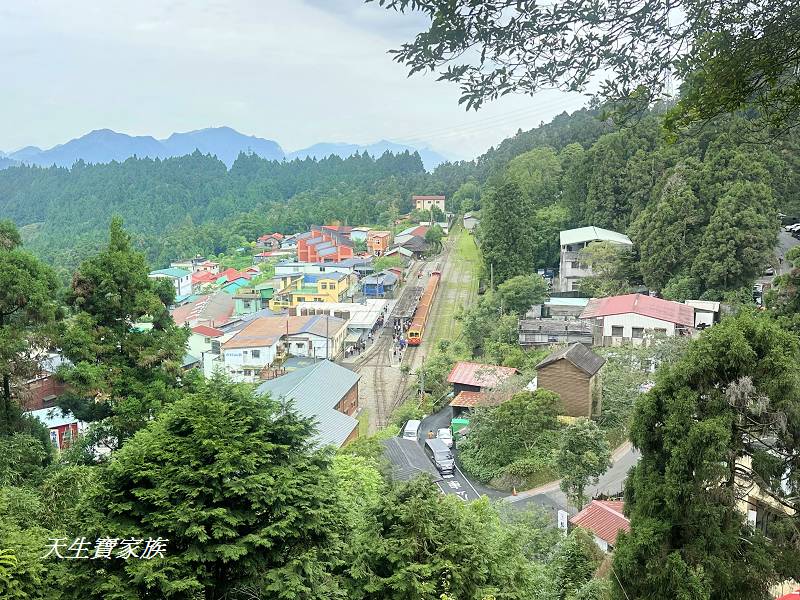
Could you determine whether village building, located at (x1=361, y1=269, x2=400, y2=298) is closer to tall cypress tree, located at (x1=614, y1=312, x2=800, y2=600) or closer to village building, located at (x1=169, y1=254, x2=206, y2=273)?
village building, located at (x1=169, y1=254, x2=206, y2=273)

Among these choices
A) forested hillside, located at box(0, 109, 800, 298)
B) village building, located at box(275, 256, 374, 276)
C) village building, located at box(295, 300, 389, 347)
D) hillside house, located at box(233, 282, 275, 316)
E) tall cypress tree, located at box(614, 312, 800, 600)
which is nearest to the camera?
tall cypress tree, located at box(614, 312, 800, 600)

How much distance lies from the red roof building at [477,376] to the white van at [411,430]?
1.56 meters

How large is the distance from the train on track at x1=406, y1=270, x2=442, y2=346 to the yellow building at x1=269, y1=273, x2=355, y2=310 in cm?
321

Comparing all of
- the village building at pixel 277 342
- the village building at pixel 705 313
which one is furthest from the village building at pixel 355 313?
the village building at pixel 705 313

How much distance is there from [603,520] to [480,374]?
6.31m

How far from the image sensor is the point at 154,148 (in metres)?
170

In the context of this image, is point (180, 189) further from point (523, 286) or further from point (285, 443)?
point (285, 443)

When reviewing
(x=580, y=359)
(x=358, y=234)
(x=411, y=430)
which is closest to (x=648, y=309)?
(x=580, y=359)

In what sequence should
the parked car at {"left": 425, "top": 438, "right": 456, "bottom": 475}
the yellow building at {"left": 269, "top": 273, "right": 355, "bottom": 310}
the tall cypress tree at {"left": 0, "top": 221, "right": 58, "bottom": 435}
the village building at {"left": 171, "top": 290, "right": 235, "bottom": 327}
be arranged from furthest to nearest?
1. the yellow building at {"left": 269, "top": 273, "right": 355, "bottom": 310}
2. the village building at {"left": 171, "top": 290, "right": 235, "bottom": 327}
3. the parked car at {"left": 425, "top": 438, "right": 456, "bottom": 475}
4. the tall cypress tree at {"left": 0, "top": 221, "right": 58, "bottom": 435}

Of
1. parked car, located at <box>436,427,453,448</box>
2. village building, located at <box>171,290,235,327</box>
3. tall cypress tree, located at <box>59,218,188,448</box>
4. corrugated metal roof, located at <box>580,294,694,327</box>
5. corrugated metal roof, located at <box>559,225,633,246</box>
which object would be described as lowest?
parked car, located at <box>436,427,453,448</box>

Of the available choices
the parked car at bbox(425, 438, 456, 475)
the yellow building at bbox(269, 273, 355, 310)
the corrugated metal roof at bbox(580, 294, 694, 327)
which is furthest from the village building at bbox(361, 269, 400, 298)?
the parked car at bbox(425, 438, 456, 475)

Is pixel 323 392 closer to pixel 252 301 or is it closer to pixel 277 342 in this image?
pixel 277 342

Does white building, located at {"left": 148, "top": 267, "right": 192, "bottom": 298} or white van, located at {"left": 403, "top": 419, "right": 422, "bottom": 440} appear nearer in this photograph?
white van, located at {"left": 403, "top": 419, "right": 422, "bottom": 440}

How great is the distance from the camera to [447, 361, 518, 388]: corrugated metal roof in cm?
1334
